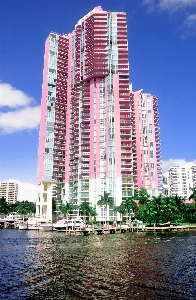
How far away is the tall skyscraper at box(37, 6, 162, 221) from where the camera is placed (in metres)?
148

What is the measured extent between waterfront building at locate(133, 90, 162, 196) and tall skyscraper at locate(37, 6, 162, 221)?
24.5 m

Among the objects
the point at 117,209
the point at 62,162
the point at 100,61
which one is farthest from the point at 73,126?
the point at 117,209

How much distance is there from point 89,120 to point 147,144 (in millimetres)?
44718

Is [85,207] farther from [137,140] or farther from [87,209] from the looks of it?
[137,140]

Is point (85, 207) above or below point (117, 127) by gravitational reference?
below

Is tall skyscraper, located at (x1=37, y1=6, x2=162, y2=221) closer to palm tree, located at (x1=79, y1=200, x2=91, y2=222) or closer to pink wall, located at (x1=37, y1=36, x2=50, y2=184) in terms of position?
pink wall, located at (x1=37, y1=36, x2=50, y2=184)

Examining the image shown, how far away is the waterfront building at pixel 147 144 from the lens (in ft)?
565

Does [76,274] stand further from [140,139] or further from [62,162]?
[140,139]

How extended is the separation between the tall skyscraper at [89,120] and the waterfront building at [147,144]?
965 inches

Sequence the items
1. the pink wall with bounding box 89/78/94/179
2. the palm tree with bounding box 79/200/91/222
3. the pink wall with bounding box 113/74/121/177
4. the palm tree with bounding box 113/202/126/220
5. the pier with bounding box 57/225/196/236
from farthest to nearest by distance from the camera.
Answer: the pink wall with bounding box 89/78/94/179 < the pink wall with bounding box 113/74/121/177 < the palm tree with bounding box 79/200/91/222 < the palm tree with bounding box 113/202/126/220 < the pier with bounding box 57/225/196/236

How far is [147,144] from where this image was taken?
180m

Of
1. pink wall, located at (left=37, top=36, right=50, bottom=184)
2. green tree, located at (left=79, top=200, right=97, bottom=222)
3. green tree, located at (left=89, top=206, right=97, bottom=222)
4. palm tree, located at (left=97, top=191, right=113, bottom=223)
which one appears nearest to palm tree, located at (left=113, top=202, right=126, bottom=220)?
palm tree, located at (left=97, top=191, right=113, bottom=223)

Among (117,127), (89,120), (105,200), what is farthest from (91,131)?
(105,200)

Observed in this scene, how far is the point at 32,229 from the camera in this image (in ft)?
427
